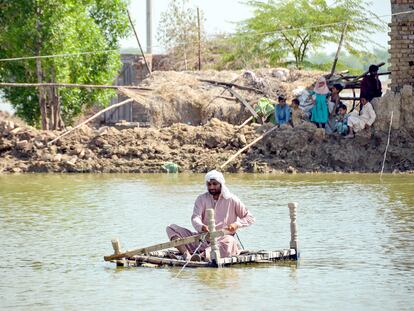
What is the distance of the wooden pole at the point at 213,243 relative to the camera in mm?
12711

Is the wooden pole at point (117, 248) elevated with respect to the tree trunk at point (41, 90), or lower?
lower

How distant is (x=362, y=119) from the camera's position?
25609 mm

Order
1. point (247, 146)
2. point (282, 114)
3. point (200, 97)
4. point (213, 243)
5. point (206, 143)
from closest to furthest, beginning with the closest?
point (213, 243)
point (247, 146)
point (282, 114)
point (206, 143)
point (200, 97)

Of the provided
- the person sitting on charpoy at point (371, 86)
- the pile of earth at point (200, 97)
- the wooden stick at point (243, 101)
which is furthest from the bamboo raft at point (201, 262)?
the pile of earth at point (200, 97)

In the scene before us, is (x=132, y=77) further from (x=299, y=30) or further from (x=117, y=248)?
(x=117, y=248)

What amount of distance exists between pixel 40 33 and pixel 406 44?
8494 mm

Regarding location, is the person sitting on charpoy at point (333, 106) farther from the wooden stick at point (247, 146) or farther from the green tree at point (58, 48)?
the green tree at point (58, 48)

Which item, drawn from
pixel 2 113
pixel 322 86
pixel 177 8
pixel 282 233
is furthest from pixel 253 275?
pixel 177 8

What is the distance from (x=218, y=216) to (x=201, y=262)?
57cm

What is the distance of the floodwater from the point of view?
1204 centimetres

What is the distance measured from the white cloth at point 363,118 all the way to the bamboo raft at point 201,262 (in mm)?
11958

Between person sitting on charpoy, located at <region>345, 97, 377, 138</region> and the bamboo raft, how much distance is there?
12.0m

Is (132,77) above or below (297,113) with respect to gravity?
above

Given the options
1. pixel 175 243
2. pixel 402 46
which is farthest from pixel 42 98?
pixel 175 243
